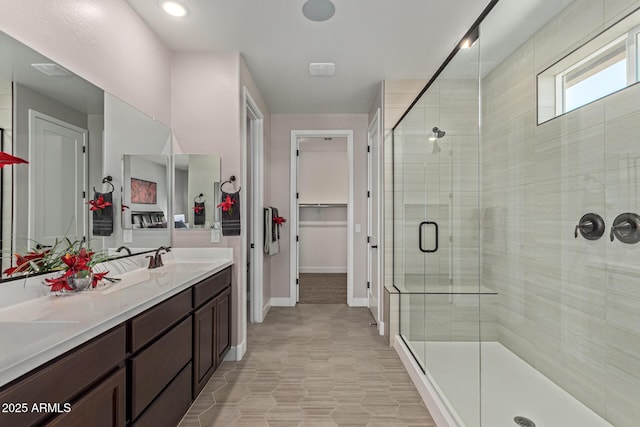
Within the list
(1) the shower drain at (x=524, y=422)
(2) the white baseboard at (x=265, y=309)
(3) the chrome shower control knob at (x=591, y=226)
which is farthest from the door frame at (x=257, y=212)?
(3) the chrome shower control knob at (x=591, y=226)

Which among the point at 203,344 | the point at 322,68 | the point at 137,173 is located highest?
the point at 322,68

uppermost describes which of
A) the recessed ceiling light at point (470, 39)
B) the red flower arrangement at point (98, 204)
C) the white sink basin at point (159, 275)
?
the recessed ceiling light at point (470, 39)

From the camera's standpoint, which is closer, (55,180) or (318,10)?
(55,180)

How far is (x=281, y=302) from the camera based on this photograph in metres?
4.45

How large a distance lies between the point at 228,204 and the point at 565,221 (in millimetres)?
2393

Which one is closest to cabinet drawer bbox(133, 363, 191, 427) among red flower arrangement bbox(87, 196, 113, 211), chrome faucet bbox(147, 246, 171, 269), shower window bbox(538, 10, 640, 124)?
chrome faucet bbox(147, 246, 171, 269)

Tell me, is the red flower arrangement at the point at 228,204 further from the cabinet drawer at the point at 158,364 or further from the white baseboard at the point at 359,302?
the white baseboard at the point at 359,302

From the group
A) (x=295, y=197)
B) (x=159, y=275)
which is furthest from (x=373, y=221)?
(x=159, y=275)

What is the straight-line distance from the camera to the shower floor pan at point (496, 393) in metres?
1.72

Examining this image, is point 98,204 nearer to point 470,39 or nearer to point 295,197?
point 470,39

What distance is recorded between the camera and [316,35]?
8.36 feet

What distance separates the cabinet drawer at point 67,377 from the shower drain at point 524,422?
81.9 inches

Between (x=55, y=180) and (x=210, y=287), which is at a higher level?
(x=55, y=180)

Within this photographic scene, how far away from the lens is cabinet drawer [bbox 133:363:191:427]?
150 centimetres
